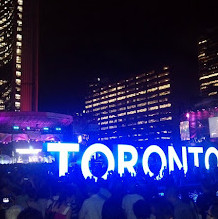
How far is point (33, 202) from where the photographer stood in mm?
7984

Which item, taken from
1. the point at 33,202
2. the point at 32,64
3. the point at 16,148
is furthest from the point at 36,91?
the point at 33,202

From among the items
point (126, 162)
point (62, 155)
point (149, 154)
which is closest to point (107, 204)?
point (62, 155)

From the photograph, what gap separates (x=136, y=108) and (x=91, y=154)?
156 m

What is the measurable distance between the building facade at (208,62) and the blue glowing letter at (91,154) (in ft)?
474

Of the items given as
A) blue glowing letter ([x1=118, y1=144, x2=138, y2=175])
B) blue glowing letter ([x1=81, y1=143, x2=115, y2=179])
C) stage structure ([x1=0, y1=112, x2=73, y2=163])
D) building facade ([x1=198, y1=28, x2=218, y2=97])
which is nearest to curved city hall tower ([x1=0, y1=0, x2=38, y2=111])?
stage structure ([x1=0, y1=112, x2=73, y2=163])

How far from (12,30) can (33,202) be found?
120328 millimetres

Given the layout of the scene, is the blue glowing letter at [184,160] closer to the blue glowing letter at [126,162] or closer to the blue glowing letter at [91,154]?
the blue glowing letter at [126,162]

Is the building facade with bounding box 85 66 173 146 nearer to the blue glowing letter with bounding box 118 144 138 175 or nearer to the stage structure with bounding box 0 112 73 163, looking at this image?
the stage structure with bounding box 0 112 73 163

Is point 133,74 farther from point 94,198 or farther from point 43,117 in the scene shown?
point 94,198

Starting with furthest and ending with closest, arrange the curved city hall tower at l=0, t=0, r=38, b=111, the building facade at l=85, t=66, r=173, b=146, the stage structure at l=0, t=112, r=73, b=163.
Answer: the building facade at l=85, t=66, r=173, b=146, the curved city hall tower at l=0, t=0, r=38, b=111, the stage structure at l=0, t=112, r=73, b=163

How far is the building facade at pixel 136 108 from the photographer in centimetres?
15675

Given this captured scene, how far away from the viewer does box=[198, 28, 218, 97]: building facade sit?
155500mm

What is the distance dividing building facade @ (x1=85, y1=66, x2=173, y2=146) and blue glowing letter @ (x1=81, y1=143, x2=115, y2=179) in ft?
421

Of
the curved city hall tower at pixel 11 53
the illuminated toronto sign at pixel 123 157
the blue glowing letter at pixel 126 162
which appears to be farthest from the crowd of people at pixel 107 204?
the curved city hall tower at pixel 11 53
